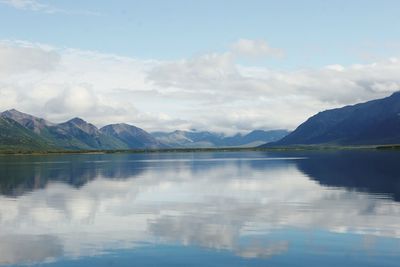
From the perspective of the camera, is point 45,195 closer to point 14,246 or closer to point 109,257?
point 14,246

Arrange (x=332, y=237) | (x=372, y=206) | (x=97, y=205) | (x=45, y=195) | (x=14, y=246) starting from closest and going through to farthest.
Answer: (x=14, y=246), (x=332, y=237), (x=372, y=206), (x=97, y=205), (x=45, y=195)

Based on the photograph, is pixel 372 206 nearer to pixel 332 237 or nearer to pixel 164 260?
pixel 332 237

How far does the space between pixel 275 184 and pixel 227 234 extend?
50824mm

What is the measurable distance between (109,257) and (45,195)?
4498 centimetres

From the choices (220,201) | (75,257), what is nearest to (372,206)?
(220,201)

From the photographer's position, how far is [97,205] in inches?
2425

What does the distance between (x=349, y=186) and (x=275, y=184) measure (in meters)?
13.5

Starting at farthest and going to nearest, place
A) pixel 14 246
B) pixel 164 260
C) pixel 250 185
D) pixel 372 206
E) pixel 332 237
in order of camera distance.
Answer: pixel 250 185 < pixel 372 206 < pixel 332 237 < pixel 14 246 < pixel 164 260

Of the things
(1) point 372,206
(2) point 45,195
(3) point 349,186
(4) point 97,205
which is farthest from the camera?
(3) point 349,186

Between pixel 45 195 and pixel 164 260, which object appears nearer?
pixel 164 260

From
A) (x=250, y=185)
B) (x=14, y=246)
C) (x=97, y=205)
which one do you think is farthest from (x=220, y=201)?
(x=14, y=246)

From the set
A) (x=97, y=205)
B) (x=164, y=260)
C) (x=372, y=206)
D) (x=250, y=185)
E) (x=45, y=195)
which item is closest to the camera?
(x=164, y=260)

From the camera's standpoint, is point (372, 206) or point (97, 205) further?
point (97, 205)

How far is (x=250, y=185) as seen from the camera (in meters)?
88.0
